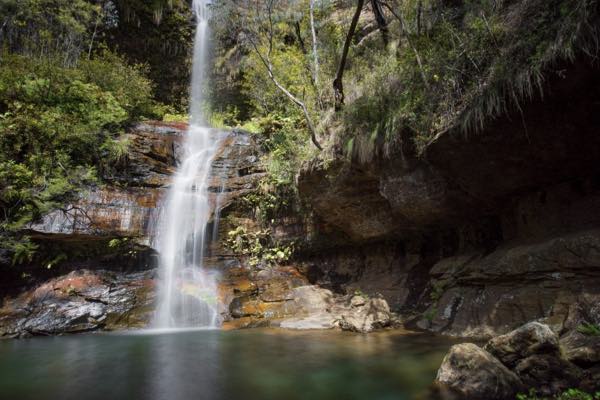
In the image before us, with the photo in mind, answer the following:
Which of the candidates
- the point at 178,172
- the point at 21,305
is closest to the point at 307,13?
the point at 178,172

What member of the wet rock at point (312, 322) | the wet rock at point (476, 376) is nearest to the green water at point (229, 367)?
the wet rock at point (476, 376)

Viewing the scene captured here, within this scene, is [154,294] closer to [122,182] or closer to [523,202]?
[122,182]

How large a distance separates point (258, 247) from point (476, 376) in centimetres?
802

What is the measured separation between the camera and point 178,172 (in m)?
12.6

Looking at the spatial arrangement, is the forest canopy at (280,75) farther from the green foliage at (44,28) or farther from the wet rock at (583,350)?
the wet rock at (583,350)

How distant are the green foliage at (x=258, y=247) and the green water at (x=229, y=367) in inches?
148

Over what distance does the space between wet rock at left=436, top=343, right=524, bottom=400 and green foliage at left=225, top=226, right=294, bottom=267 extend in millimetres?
7302

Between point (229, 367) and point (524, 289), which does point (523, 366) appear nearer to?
point (524, 289)

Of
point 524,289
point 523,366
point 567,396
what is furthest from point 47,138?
point 567,396

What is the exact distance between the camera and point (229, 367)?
16.1 feet

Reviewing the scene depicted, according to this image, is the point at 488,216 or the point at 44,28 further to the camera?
the point at 44,28

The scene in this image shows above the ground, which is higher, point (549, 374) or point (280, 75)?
point (280, 75)

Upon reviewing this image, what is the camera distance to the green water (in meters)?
3.99

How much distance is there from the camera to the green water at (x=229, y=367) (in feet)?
13.1
